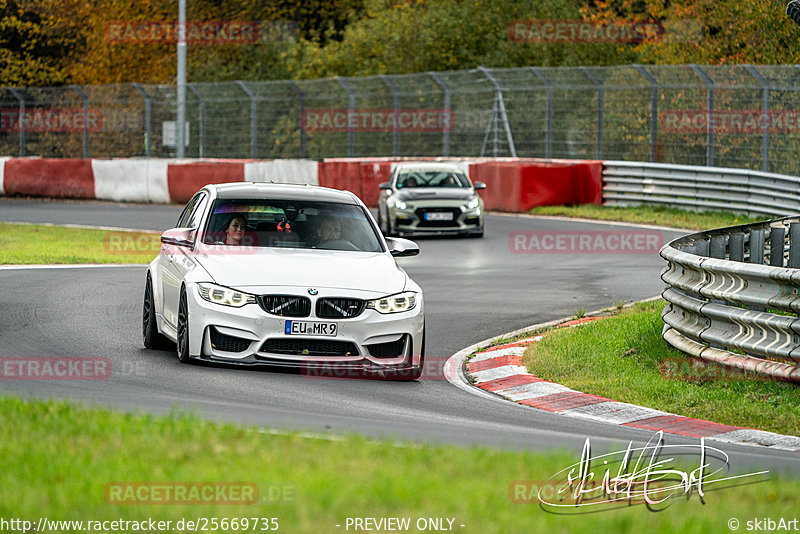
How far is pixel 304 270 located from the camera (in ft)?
34.0

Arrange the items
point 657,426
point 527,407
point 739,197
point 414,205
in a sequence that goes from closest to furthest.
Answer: point 657,426 → point 527,407 → point 414,205 → point 739,197

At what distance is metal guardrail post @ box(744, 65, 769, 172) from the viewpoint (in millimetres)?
25438

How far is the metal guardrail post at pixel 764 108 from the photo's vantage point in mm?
25438

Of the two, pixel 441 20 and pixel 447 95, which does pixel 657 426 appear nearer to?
pixel 447 95

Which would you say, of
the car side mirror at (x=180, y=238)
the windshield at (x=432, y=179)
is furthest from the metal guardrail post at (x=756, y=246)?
the windshield at (x=432, y=179)

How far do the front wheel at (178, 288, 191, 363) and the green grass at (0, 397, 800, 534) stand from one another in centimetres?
273

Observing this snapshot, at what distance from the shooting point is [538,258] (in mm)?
20672

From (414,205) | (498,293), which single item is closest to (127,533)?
(498,293)

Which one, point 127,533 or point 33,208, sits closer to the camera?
point 127,533

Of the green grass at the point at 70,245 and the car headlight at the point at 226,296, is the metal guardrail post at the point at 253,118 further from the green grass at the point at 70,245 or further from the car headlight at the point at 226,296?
the car headlight at the point at 226,296

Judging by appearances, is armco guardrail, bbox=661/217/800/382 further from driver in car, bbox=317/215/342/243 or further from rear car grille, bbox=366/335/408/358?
driver in car, bbox=317/215/342/243

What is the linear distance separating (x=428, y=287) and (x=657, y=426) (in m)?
8.00

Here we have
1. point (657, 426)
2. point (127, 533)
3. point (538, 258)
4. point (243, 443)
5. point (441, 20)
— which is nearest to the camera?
point (127, 533)
